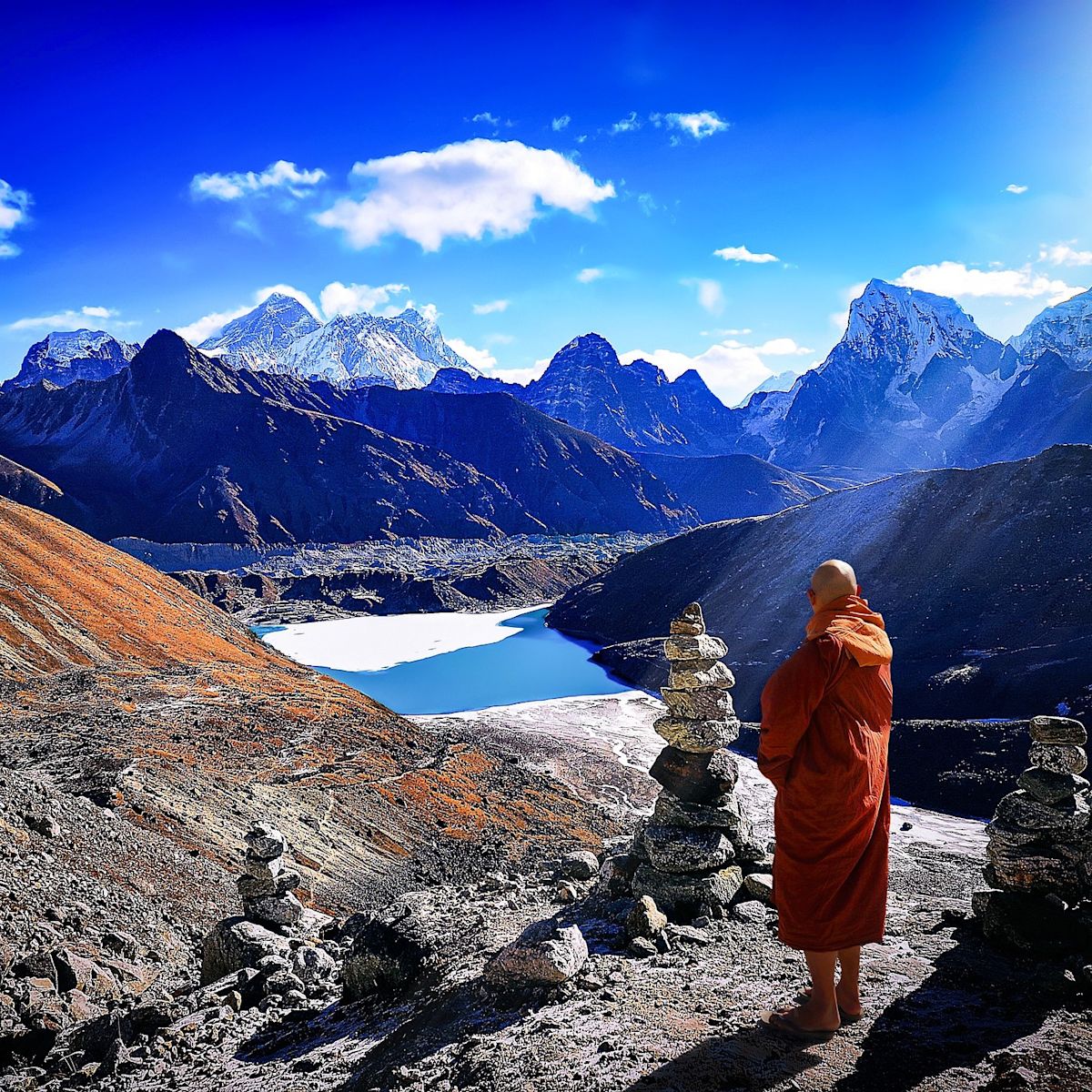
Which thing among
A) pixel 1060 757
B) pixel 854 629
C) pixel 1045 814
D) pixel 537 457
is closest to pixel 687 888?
pixel 1045 814

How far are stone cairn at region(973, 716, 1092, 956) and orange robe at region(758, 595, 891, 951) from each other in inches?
82.3

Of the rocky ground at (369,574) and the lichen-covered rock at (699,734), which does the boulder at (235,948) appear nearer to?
the lichen-covered rock at (699,734)

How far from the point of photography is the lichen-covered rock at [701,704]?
7.16 metres

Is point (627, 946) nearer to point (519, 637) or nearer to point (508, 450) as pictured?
→ point (519, 637)

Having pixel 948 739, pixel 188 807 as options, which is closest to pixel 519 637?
pixel 948 739

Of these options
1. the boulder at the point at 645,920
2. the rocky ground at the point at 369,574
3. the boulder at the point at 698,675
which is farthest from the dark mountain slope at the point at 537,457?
the boulder at the point at 645,920

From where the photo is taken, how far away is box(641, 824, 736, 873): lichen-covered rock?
658 centimetres

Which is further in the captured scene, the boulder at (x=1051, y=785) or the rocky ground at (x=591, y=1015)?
the boulder at (x=1051, y=785)

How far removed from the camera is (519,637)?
70.4 metres

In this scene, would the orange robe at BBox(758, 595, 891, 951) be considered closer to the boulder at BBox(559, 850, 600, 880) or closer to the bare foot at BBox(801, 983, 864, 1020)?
the bare foot at BBox(801, 983, 864, 1020)

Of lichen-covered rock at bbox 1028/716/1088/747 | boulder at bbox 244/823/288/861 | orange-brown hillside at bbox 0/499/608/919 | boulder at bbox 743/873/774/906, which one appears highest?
lichen-covered rock at bbox 1028/716/1088/747

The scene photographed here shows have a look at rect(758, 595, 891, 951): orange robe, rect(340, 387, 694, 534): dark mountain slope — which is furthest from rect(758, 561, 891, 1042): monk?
rect(340, 387, 694, 534): dark mountain slope

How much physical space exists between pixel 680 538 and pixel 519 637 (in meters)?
18.6

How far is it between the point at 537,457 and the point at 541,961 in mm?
168510
